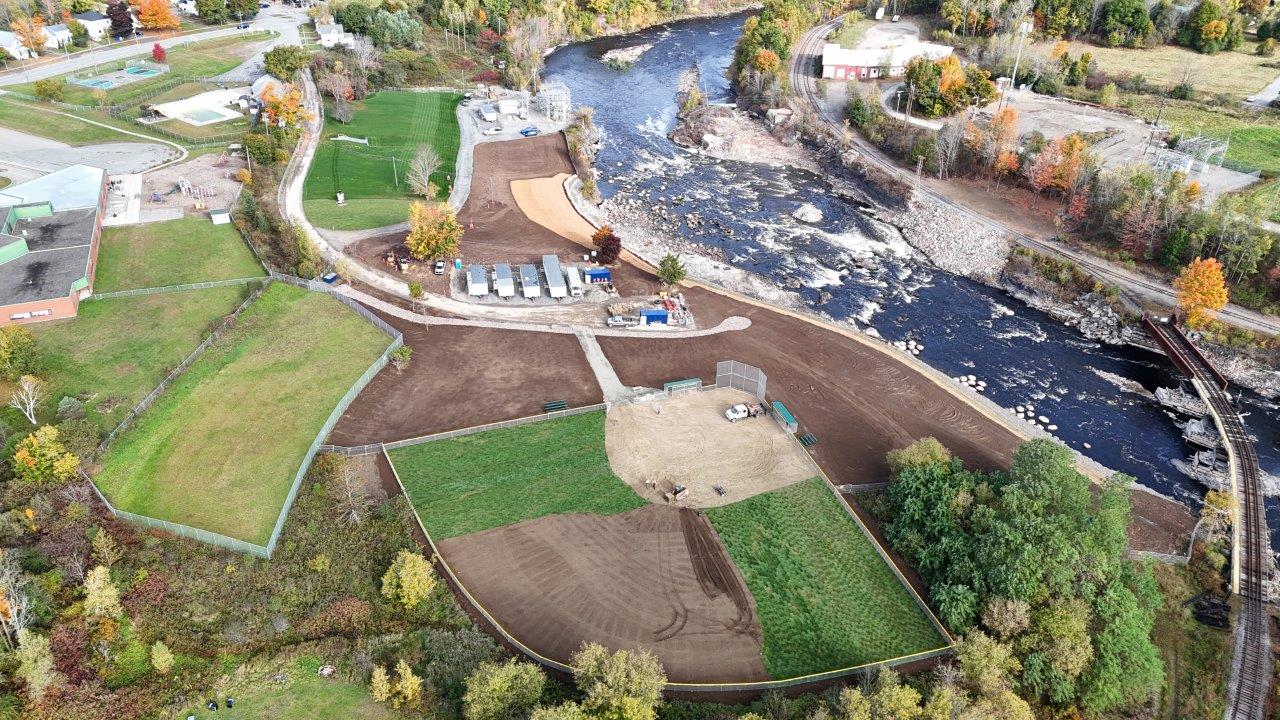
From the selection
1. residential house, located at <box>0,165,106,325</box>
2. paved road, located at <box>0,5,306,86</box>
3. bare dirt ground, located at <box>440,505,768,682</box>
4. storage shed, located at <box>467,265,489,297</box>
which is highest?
paved road, located at <box>0,5,306,86</box>

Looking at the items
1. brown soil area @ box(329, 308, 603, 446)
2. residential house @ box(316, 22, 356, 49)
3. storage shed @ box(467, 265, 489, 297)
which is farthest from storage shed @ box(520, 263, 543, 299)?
residential house @ box(316, 22, 356, 49)

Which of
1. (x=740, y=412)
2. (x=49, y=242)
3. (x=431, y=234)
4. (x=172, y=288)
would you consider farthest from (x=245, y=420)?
(x=740, y=412)

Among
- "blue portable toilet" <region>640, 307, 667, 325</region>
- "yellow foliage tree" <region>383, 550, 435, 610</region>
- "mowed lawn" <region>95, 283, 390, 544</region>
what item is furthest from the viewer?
"blue portable toilet" <region>640, 307, 667, 325</region>

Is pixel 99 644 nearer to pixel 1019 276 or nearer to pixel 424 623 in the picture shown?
pixel 424 623

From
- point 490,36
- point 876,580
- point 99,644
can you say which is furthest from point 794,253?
point 490,36

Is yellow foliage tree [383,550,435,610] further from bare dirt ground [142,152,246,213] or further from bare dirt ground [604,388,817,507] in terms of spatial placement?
bare dirt ground [142,152,246,213]

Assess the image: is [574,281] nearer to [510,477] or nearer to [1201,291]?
[510,477]

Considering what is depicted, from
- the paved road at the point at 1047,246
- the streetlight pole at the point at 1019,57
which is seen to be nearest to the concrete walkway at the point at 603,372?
the paved road at the point at 1047,246
